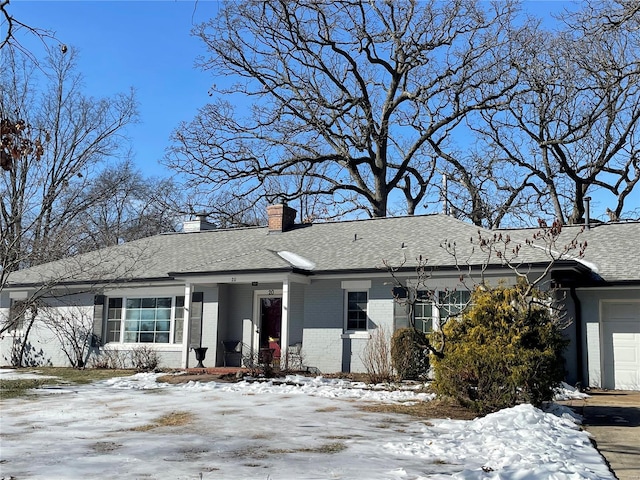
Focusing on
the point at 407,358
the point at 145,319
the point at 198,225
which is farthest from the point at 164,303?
the point at 407,358

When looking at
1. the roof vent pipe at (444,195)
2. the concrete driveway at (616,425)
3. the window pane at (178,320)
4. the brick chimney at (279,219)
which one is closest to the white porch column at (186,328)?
the window pane at (178,320)

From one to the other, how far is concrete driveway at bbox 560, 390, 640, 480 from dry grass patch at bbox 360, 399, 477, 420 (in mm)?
1934

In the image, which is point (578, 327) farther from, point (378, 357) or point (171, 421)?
point (171, 421)

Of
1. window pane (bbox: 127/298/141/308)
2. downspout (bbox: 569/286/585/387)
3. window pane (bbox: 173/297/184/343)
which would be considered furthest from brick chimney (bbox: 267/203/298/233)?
downspout (bbox: 569/286/585/387)

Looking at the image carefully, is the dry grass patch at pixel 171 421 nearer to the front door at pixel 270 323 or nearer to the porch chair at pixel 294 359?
the porch chair at pixel 294 359

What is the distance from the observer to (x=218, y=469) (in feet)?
20.7

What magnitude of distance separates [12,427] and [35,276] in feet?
47.4

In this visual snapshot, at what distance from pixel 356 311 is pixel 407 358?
2.44 m

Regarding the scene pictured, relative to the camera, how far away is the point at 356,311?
17.1 m

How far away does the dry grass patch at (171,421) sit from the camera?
8.70 m

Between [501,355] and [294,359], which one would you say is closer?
[501,355]

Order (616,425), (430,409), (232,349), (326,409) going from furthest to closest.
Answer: (232,349)
(430,409)
(326,409)
(616,425)

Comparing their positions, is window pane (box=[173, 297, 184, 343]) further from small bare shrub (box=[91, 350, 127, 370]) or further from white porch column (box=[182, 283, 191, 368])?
small bare shrub (box=[91, 350, 127, 370])

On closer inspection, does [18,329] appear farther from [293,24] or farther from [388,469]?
[388,469]
